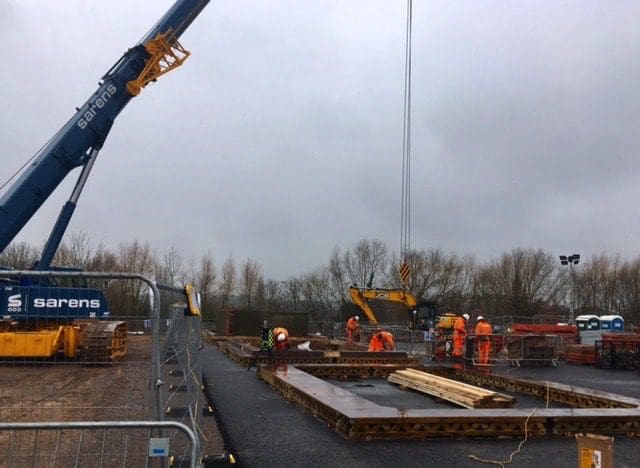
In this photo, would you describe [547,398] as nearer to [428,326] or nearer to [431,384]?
[431,384]

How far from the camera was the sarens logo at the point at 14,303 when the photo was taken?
7.16 meters

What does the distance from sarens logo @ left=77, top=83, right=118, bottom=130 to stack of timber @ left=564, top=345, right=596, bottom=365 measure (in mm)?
20542

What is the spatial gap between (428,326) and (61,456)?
29287mm

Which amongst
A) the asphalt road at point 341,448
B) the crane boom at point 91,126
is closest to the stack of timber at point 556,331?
the crane boom at point 91,126

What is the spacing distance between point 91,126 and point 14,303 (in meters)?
14.5

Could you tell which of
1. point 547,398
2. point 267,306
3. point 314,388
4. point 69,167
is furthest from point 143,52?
point 267,306

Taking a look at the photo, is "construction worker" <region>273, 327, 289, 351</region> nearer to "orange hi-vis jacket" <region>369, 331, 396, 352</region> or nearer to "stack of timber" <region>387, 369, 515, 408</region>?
"orange hi-vis jacket" <region>369, 331, 396, 352</region>

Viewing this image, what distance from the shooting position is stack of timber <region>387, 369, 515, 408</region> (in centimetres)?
1162

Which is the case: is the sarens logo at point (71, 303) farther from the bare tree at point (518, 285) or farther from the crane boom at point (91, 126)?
the bare tree at point (518, 285)

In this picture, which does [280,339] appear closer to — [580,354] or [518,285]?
[580,354]

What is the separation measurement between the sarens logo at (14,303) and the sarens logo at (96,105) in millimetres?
14133

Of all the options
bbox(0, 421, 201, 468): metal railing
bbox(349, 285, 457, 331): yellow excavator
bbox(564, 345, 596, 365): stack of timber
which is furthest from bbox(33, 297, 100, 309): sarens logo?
bbox(349, 285, 457, 331): yellow excavator

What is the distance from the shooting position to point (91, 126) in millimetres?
21016

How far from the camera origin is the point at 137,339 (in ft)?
22.8
